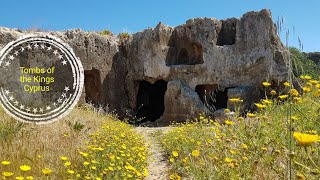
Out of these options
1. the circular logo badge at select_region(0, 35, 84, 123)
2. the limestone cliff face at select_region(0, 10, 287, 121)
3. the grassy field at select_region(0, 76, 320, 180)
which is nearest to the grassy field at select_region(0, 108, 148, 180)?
the grassy field at select_region(0, 76, 320, 180)

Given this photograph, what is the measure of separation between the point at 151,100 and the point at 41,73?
25.7ft

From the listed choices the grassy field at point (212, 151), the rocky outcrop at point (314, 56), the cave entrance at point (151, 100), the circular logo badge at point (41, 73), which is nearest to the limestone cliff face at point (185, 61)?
the circular logo badge at point (41, 73)

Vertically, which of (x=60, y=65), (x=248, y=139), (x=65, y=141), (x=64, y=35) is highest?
(x=64, y=35)

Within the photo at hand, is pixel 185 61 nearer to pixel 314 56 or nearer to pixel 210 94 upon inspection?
pixel 210 94

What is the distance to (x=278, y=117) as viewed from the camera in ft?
13.9

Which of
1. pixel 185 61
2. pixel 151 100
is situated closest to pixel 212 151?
pixel 185 61

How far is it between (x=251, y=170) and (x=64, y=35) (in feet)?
38.4

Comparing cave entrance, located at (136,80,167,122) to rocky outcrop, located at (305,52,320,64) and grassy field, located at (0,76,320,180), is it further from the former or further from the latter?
rocky outcrop, located at (305,52,320,64)

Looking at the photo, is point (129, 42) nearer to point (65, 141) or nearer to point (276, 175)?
point (65, 141)

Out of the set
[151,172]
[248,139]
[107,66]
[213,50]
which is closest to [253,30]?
[213,50]

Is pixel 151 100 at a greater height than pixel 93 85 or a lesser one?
lesser

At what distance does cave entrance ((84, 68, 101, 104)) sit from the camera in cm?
1455

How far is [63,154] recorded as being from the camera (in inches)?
191

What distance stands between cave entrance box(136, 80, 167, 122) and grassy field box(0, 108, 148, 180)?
1130 cm
